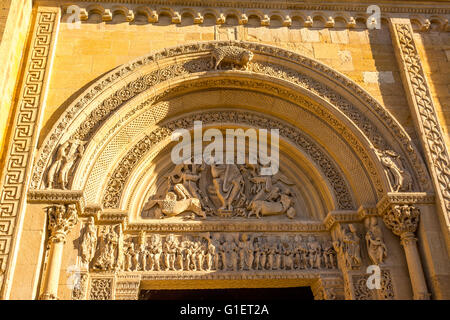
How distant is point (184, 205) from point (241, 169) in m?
1.33

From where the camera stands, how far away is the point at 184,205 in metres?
8.01

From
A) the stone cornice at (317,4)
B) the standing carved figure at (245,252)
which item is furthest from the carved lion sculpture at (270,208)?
the stone cornice at (317,4)

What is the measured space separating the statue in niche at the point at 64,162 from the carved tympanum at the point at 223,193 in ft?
4.94

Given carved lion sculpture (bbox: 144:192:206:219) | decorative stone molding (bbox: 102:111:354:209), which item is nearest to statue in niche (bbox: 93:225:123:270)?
decorative stone molding (bbox: 102:111:354:209)

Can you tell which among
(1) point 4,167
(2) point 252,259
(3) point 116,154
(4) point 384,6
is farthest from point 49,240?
(4) point 384,6

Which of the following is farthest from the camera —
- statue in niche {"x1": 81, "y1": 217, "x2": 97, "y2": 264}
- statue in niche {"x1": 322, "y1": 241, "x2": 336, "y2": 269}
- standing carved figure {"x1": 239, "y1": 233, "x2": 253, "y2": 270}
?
statue in niche {"x1": 322, "y1": 241, "x2": 336, "y2": 269}

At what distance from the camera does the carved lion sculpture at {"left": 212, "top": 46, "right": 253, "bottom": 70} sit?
332 inches

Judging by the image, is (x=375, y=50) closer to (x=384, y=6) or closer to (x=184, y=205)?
(x=384, y=6)

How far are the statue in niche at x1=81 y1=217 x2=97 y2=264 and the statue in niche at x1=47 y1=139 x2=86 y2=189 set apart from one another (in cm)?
69

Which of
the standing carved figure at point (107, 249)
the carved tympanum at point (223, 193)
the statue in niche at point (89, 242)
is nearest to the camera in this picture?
the statue in niche at point (89, 242)

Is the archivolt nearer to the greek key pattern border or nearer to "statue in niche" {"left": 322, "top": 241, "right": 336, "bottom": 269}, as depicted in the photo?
the greek key pattern border

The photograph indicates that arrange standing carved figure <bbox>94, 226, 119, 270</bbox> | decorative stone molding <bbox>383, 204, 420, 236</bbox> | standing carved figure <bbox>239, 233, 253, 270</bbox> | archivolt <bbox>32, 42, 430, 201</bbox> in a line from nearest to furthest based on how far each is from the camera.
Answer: standing carved figure <bbox>94, 226, 119, 270</bbox>, decorative stone molding <bbox>383, 204, 420, 236</bbox>, standing carved figure <bbox>239, 233, 253, 270</bbox>, archivolt <bbox>32, 42, 430, 201</bbox>

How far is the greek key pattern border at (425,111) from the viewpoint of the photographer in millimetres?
7480

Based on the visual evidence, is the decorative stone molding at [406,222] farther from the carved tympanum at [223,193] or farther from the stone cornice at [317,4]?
the stone cornice at [317,4]
